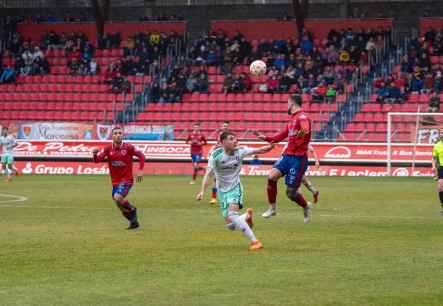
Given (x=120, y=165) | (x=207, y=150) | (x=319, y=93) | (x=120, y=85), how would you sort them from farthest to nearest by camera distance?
(x=120, y=85) → (x=319, y=93) → (x=207, y=150) → (x=120, y=165)

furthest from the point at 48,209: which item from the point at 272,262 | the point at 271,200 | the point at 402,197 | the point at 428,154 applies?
the point at 428,154

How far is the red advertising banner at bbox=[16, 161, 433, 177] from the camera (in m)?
42.6

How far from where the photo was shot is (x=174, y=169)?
45219 millimetres

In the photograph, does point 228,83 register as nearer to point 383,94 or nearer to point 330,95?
point 330,95

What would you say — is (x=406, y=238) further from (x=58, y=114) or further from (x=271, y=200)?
(x=58, y=114)

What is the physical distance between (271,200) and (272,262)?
6.19 m

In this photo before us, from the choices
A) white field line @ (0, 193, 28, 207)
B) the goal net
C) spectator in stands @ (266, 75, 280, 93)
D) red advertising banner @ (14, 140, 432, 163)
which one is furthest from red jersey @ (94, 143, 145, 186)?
spectator in stands @ (266, 75, 280, 93)

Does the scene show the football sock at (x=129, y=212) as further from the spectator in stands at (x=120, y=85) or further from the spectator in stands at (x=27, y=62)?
the spectator in stands at (x=27, y=62)

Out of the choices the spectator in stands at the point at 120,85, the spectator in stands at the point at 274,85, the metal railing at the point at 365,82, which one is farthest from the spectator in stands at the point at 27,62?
the metal railing at the point at 365,82

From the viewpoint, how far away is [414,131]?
42156 mm

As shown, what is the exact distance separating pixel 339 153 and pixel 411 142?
308cm

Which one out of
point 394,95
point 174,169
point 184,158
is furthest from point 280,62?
point 174,169

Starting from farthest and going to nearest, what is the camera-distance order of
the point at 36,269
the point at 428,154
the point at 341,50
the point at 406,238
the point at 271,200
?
the point at 341,50, the point at 428,154, the point at 271,200, the point at 406,238, the point at 36,269

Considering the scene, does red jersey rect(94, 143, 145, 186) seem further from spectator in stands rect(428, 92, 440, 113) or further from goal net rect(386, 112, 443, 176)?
spectator in stands rect(428, 92, 440, 113)
